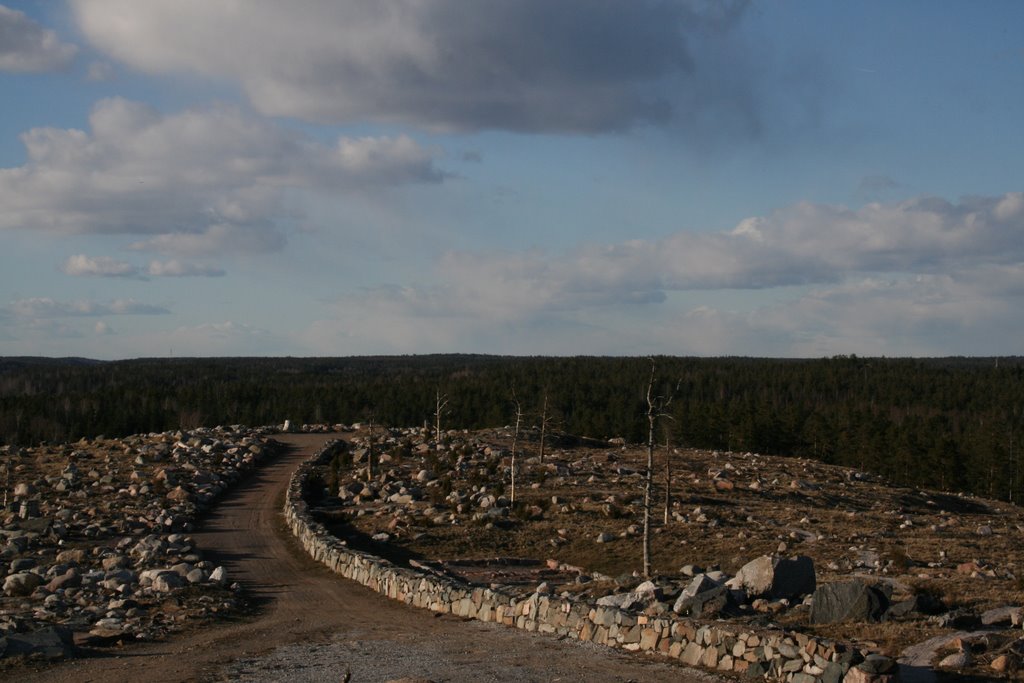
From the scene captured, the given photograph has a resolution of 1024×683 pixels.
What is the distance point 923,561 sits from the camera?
25656 mm

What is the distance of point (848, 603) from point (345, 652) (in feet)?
28.8

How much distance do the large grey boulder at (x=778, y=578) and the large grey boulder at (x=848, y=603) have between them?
62.9 inches

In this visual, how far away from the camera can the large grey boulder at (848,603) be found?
596 inches

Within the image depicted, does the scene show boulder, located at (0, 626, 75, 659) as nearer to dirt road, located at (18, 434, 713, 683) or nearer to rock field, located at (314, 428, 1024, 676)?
dirt road, located at (18, 434, 713, 683)

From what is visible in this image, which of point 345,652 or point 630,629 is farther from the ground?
point 630,629

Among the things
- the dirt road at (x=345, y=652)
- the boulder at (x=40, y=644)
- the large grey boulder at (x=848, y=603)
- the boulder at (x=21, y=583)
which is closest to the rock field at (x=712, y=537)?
the large grey boulder at (x=848, y=603)

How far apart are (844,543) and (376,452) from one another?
26.8 meters

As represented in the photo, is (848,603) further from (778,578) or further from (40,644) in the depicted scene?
(40,644)

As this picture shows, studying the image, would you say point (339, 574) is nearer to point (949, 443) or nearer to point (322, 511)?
point (322, 511)

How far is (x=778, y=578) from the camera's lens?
56.6ft

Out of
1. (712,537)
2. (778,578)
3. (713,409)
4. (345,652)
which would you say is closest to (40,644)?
(345,652)

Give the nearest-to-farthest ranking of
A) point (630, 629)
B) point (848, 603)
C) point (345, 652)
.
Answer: point (848, 603) → point (630, 629) → point (345, 652)

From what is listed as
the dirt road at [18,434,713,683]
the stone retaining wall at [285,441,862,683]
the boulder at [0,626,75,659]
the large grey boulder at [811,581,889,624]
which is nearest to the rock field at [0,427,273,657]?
the boulder at [0,626,75,659]

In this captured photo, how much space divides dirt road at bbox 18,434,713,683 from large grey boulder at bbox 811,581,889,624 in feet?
10.2
